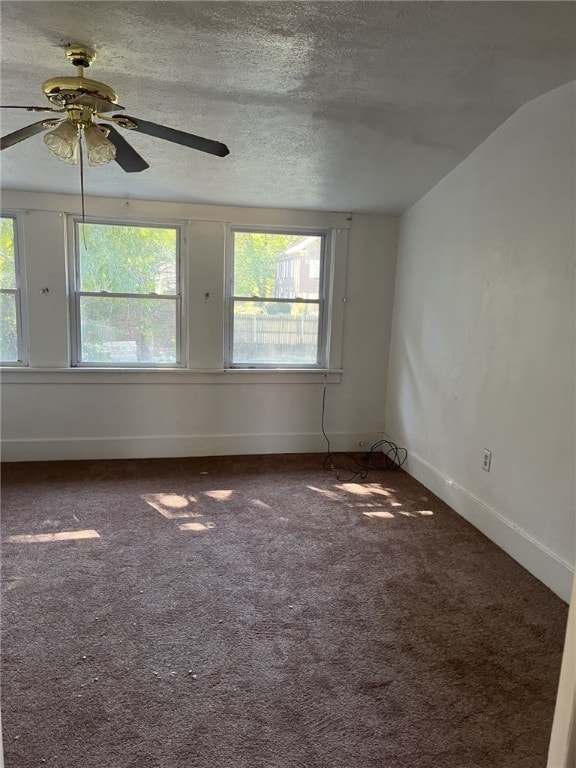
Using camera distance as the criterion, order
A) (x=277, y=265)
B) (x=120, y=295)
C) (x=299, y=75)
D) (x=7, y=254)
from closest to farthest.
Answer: (x=299, y=75) → (x=7, y=254) → (x=120, y=295) → (x=277, y=265)

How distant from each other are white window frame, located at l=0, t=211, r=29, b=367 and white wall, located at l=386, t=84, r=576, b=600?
3023 millimetres

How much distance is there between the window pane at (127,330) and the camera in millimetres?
3888

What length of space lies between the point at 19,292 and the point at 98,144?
2.35 m

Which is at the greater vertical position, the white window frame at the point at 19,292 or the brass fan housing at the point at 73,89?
the brass fan housing at the point at 73,89

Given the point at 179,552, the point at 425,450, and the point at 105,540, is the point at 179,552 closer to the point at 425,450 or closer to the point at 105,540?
the point at 105,540

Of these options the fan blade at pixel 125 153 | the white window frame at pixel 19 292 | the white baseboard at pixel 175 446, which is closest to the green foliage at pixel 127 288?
the white window frame at pixel 19 292

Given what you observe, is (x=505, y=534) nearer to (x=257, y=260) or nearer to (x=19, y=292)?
(x=257, y=260)

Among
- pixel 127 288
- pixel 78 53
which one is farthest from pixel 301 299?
pixel 78 53

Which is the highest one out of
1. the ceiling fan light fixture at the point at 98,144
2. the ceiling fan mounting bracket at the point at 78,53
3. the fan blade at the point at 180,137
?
the ceiling fan mounting bracket at the point at 78,53

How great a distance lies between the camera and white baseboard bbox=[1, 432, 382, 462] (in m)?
3.90

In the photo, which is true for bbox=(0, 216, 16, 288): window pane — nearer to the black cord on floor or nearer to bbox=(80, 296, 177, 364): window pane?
bbox=(80, 296, 177, 364): window pane

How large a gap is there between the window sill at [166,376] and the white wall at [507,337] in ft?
3.13

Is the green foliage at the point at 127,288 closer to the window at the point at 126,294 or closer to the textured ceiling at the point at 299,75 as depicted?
the window at the point at 126,294

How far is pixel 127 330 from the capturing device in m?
3.96
